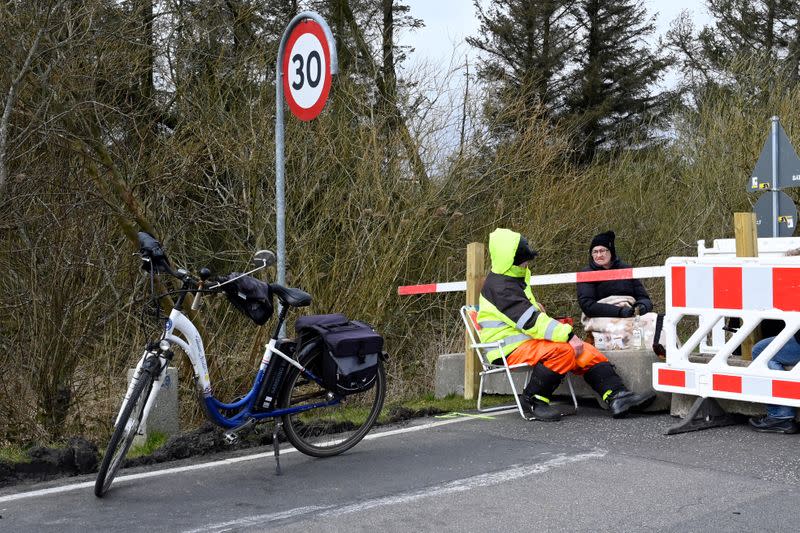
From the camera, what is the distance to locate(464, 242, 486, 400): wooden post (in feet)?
29.3

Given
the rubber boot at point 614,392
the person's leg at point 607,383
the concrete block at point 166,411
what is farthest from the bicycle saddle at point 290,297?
the rubber boot at point 614,392

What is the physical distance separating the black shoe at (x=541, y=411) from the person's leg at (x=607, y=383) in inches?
17.0

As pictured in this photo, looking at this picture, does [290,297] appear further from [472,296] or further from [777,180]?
[777,180]

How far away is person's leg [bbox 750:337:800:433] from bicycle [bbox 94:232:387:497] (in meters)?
2.74

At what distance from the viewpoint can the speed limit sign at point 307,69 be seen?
23.2 ft

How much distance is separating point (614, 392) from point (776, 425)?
1240 mm

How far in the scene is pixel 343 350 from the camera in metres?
6.27

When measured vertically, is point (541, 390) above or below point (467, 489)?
above

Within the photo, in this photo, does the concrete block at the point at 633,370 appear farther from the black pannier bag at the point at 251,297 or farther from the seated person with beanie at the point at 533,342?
the black pannier bag at the point at 251,297

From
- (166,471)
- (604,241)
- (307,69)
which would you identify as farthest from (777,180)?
(166,471)

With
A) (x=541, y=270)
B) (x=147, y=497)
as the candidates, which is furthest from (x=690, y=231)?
(x=147, y=497)

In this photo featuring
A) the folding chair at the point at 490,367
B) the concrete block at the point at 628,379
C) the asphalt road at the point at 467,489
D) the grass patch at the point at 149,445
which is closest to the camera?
the asphalt road at the point at 467,489

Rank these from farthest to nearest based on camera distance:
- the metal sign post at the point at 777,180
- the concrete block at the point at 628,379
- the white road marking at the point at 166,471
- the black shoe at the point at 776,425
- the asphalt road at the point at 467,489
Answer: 1. the metal sign post at the point at 777,180
2. the concrete block at the point at 628,379
3. the black shoe at the point at 776,425
4. the white road marking at the point at 166,471
5. the asphalt road at the point at 467,489

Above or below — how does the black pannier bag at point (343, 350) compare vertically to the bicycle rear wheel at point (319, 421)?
above
